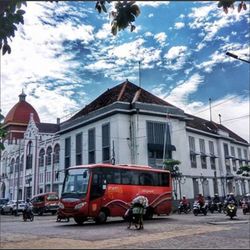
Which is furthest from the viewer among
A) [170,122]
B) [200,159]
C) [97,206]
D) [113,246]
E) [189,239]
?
[200,159]

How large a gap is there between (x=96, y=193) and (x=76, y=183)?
1.20 metres

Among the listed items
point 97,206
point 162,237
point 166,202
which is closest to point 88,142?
point 166,202

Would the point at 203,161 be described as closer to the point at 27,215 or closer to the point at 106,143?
→ the point at 106,143

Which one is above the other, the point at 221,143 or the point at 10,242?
the point at 221,143

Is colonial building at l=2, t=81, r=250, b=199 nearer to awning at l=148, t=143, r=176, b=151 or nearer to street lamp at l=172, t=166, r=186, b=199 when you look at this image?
awning at l=148, t=143, r=176, b=151

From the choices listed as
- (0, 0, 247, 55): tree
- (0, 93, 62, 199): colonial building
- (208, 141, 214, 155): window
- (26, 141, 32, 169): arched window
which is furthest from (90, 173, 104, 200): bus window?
(26, 141, 32, 169): arched window

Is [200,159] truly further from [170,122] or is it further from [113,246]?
[113,246]

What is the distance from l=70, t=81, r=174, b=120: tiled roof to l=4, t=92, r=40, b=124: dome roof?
25.6m

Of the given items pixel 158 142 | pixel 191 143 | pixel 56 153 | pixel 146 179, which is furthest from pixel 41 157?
pixel 146 179

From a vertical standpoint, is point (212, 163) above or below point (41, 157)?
below

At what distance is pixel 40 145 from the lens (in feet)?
182

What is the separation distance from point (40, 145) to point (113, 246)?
4598 centimetres

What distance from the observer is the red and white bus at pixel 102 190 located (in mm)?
20359

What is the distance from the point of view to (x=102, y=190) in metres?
21.1
